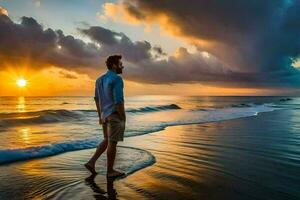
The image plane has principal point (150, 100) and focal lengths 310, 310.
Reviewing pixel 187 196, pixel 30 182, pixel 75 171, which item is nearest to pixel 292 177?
pixel 187 196

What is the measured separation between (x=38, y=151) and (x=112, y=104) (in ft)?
11.1

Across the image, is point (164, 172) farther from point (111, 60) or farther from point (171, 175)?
point (111, 60)

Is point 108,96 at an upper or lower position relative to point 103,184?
upper

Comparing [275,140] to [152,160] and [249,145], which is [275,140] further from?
[152,160]

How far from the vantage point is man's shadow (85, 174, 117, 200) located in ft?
14.0

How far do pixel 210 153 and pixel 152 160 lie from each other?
5.63 feet

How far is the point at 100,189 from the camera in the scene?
4.62 metres

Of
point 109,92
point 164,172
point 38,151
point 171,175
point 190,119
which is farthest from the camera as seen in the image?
point 190,119

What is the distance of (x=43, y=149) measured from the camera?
782 cm

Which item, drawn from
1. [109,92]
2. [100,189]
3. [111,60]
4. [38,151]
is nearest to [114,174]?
[100,189]

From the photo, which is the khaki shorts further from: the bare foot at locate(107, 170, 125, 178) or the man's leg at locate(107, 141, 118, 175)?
the bare foot at locate(107, 170, 125, 178)

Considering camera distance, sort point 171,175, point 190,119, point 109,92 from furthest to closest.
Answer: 1. point 190,119
2. point 171,175
3. point 109,92

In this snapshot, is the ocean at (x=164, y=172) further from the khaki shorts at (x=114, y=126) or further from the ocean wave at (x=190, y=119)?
the ocean wave at (x=190, y=119)

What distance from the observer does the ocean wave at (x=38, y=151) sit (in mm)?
6953
